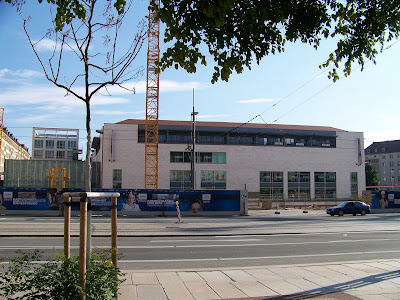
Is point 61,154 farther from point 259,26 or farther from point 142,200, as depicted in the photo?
point 259,26

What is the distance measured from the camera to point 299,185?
7212 cm

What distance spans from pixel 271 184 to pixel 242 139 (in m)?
10.1

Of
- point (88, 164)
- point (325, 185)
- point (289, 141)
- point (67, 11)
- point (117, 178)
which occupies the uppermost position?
point (289, 141)

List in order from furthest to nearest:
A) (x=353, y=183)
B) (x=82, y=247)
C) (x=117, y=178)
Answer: (x=353, y=183)
(x=117, y=178)
(x=82, y=247)

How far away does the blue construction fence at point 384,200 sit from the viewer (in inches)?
1822

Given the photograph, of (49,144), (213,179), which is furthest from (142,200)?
(49,144)

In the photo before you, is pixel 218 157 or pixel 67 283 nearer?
pixel 67 283

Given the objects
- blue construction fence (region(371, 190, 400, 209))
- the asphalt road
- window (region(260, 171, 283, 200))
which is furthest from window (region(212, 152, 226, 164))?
the asphalt road

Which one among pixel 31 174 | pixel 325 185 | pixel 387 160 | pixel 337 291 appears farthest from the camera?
pixel 387 160

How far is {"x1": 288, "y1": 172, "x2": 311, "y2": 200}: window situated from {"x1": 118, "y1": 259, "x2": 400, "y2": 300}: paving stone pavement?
6317cm

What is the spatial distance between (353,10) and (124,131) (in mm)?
62334

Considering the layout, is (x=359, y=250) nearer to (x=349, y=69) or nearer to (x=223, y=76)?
(x=349, y=69)

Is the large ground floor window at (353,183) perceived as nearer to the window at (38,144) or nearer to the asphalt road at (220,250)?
the asphalt road at (220,250)

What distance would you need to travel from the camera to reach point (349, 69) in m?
7.05
